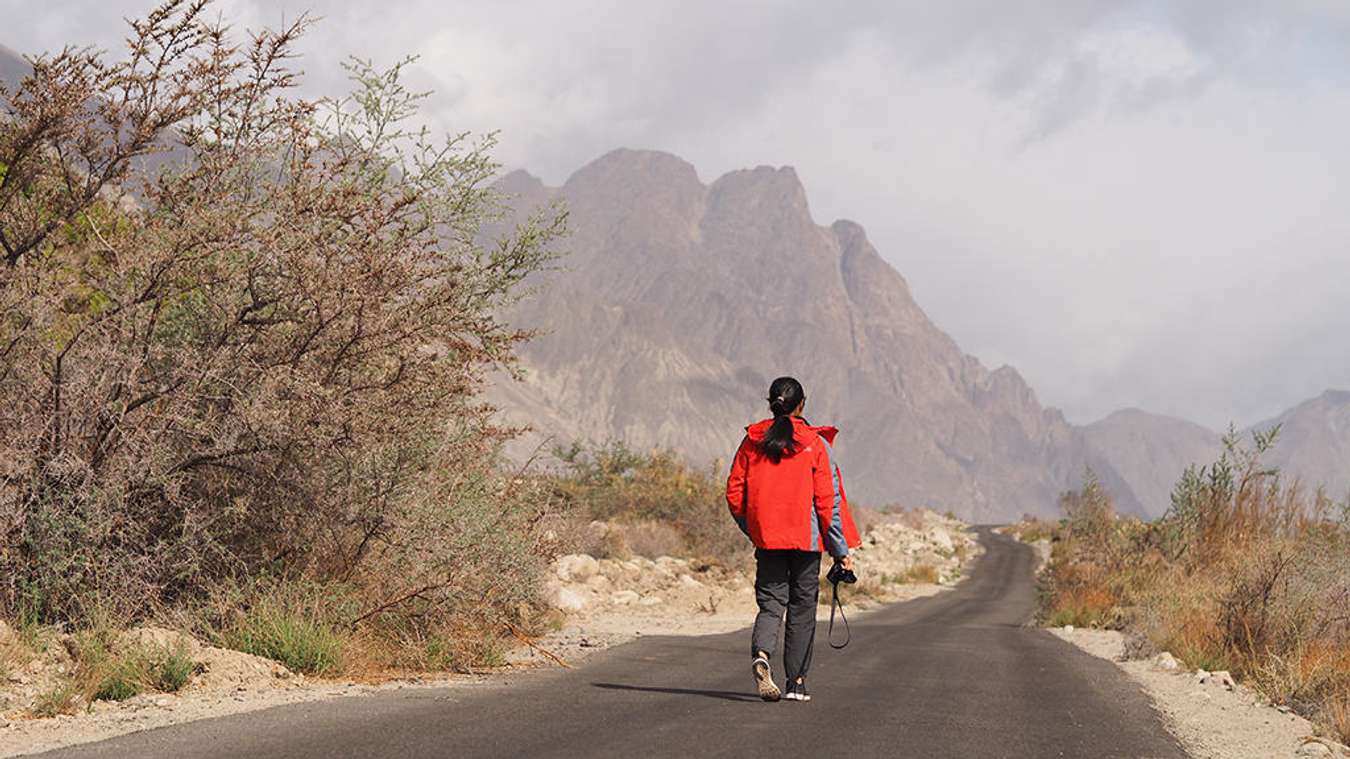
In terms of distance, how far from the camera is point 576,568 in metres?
24.6

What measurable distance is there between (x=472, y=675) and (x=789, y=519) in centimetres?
349

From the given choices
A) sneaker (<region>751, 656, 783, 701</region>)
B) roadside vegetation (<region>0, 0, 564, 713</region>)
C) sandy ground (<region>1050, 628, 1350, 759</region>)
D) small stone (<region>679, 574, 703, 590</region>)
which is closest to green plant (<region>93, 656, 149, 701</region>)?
roadside vegetation (<region>0, 0, 564, 713</region>)

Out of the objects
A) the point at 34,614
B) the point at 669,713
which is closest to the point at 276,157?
the point at 34,614

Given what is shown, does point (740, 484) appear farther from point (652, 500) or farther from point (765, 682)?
point (652, 500)

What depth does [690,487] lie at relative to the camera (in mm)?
36375

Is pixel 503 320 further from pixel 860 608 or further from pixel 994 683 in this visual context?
pixel 860 608

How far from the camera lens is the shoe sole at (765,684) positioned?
9180 mm

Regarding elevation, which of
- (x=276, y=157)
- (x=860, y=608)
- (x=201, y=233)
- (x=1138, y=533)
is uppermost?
(x=276, y=157)

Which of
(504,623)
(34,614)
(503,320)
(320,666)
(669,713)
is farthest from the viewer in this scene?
(503,320)

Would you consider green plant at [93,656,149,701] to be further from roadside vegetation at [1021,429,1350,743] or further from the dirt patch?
roadside vegetation at [1021,429,1350,743]

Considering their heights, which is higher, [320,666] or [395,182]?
[395,182]

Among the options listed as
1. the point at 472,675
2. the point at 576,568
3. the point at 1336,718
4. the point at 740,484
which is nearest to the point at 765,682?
the point at 740,484

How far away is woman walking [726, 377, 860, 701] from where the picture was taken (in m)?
9.36

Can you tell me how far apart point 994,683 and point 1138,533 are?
51.3 ft
